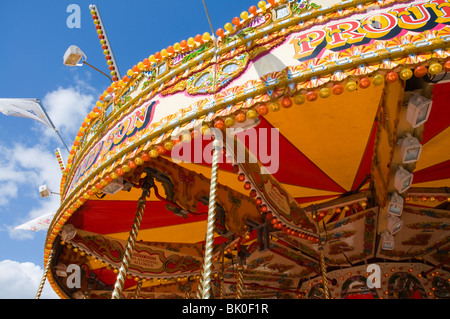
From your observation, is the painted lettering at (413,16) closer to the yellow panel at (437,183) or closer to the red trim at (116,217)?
the yellow panel at (437,183)

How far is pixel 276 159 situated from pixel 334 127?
2.66ft

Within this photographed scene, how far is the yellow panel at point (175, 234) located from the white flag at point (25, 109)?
6.67ft

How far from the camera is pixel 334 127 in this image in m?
3.98

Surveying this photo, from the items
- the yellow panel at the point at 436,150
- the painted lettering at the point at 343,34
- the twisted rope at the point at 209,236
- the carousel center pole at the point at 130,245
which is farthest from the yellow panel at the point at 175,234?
the painted lettering at the point at 343,34

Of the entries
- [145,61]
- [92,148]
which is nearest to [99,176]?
[92,148]

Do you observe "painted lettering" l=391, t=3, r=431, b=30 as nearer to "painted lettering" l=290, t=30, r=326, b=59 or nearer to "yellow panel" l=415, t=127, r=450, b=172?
"painted lettering" l=290, t=30, r=326, b=59

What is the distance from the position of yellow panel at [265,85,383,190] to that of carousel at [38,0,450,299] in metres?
0.02

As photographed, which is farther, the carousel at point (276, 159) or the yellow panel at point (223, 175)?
the yellow panel at point (223, 175)

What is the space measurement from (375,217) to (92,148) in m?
3.56

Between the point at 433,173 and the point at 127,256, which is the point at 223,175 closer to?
Answer: the point at 127,256

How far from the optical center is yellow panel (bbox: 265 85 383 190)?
3.66 m

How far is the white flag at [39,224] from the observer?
660cm

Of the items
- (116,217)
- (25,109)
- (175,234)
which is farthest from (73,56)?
(175,234)
